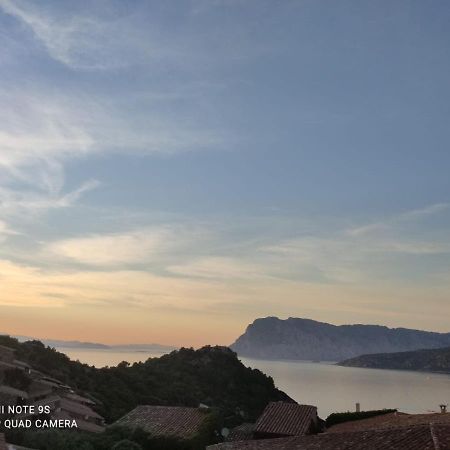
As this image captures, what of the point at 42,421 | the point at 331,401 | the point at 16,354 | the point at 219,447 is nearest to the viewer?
the point at 219,447

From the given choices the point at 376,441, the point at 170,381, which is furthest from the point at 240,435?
the point at 170,381

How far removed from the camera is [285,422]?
129 ft

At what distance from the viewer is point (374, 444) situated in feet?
79.7

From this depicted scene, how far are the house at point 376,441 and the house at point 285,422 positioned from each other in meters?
8.68

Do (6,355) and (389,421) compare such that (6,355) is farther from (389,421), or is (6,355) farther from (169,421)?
(389,421)

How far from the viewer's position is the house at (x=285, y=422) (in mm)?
37906

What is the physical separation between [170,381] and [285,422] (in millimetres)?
67113

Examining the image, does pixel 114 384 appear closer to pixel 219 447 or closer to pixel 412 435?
pixel 219 447

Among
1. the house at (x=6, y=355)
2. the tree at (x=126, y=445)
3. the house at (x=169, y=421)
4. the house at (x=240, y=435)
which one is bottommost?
the house at (x=240, y=435)

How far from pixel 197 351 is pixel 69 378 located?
57.1m

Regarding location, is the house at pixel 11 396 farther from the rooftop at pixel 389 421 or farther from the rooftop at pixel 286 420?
the rooftop at pixel 389 421

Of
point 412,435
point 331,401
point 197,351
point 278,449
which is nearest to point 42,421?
point 278,449


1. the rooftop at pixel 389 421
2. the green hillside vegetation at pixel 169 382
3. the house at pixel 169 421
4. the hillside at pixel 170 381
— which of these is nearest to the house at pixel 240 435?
the green hillside vegetation at pixel 169 382

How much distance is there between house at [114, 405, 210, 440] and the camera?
41094 millimetres
